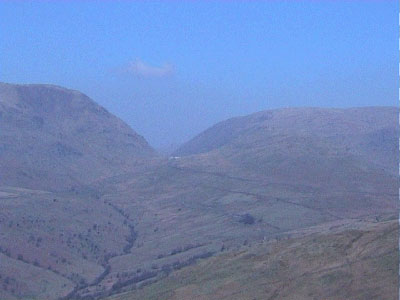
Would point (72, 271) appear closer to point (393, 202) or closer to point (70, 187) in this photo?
point (393, 202)

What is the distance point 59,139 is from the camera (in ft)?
415

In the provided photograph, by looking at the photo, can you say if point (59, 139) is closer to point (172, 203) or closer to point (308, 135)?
point (308, 135)

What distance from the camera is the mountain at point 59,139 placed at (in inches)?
4175

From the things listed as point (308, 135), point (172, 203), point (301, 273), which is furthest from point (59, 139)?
point (301, 273)

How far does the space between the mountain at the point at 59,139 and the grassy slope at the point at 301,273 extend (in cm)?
5943

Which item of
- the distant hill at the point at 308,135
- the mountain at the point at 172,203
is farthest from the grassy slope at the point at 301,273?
the distant hill at the point at 308,135

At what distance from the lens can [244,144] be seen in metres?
124

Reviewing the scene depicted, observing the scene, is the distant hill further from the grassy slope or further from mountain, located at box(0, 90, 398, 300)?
the grassy slope

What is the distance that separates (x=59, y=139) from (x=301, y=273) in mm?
99458

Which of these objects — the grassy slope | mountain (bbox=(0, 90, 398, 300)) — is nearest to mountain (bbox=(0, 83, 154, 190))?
mountain (bbox=(0, 90, 398, 300))

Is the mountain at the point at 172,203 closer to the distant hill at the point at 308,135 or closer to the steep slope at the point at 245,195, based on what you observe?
the steep slope at the point at 245,195

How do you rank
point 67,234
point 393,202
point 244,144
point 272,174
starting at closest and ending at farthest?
point 67,234, point 393,202, point 272,174, point 244,144

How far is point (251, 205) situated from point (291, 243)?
35382 mm

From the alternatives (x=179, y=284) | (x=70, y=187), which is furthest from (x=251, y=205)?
(x=179, y=284)
